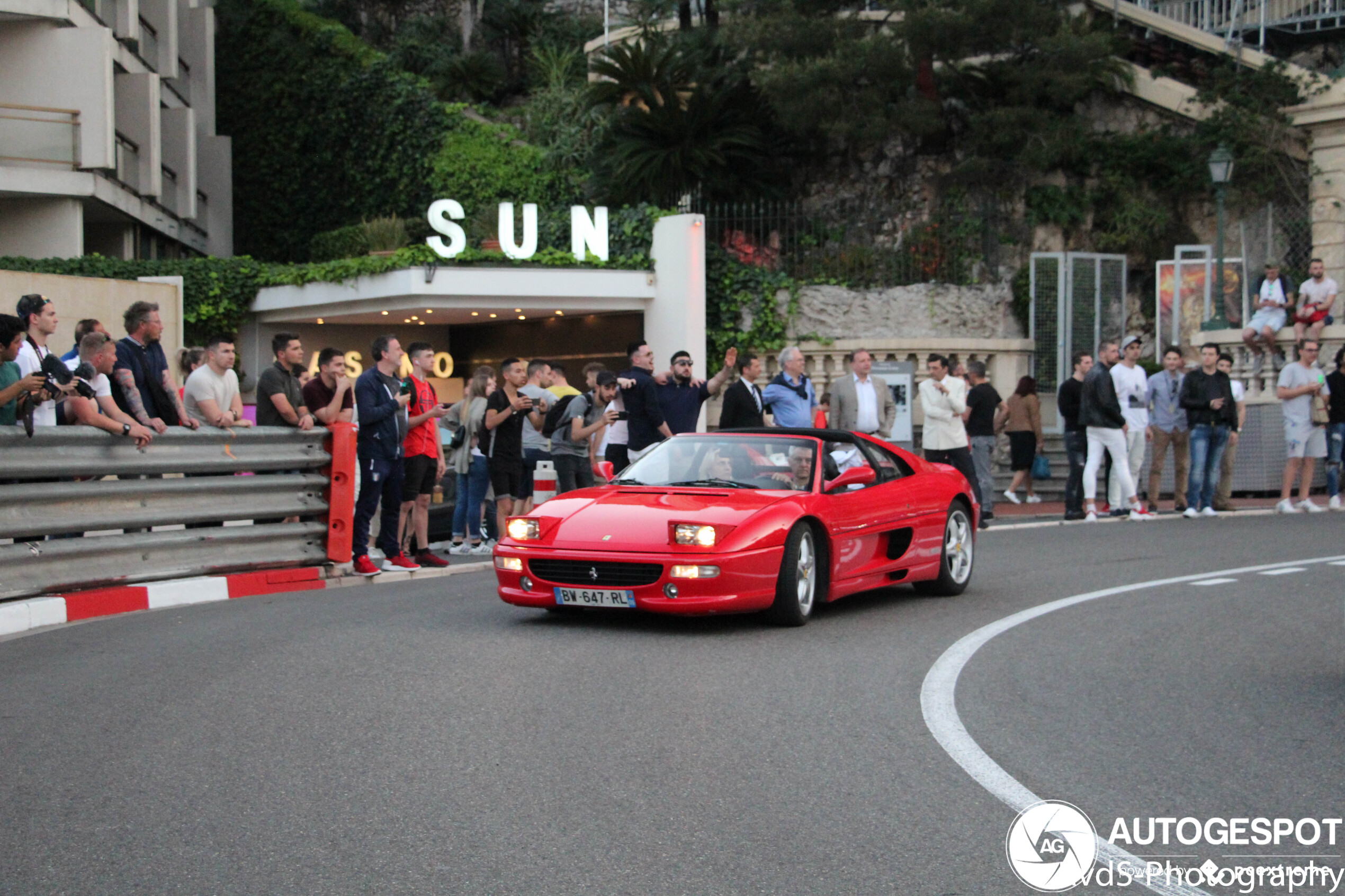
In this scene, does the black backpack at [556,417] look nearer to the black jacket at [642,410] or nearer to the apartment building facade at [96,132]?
the black jacket at [642,410]

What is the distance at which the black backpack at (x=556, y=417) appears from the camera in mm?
13766

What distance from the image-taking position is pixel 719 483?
31.3 feet

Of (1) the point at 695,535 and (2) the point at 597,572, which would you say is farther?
(2) the point at 597,572

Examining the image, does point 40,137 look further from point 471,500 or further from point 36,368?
point 36,368

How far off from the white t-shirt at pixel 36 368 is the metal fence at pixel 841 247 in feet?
54.9

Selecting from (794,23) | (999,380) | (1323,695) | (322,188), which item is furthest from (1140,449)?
(322,188)

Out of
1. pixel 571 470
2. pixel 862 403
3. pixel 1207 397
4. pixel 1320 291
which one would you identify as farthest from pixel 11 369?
pixel 1320 291

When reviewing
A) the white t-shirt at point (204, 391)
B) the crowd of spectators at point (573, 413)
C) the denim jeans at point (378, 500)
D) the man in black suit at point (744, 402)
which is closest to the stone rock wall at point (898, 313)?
the crowd of spectators at point (573, 413)

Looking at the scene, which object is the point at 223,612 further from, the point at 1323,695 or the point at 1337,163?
the point at 1337,163

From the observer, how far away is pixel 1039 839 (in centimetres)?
452

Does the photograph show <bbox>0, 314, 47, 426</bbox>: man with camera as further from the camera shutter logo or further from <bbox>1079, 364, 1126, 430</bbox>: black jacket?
<bbox>1079, 364, 1126, 430</bbox>: black jacket

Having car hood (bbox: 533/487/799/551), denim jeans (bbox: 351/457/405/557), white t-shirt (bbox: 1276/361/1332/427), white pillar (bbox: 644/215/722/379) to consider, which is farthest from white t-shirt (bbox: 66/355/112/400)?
white pillar (bbox: 644/215/722/379)

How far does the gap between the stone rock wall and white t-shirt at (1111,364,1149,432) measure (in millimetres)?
8986

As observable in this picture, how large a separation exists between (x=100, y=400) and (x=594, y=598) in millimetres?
4226
